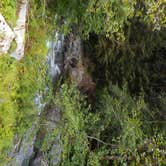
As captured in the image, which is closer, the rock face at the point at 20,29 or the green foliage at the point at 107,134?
the rock face at the point at 20,29

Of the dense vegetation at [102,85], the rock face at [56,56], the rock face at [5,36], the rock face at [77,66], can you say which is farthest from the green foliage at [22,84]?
the rock face at [77,66]

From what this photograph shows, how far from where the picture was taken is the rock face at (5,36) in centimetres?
361

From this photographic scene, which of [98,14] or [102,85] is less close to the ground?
[98,14]

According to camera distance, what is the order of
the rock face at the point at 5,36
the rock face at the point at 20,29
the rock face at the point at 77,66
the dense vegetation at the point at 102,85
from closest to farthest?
1. the rock face at the point at 5,36
2. the rock face at the point at 20,29
3. the dense vegetation at the point at 102,85
4. the rock face at the point at 77,66

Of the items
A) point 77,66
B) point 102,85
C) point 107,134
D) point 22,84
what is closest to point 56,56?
point 77,66

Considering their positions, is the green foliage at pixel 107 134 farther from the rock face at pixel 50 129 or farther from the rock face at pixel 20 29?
the rock face at pixel 20 29

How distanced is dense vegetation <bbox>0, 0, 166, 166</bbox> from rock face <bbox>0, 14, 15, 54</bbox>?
122 millimetres

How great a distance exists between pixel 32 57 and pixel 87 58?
176 cm

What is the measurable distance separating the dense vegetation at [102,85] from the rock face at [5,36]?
0.12m

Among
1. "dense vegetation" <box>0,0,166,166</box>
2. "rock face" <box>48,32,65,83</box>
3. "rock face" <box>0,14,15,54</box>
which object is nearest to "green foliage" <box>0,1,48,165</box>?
"dense vegetation" <box>0,0,166,166</box>

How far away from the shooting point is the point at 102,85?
19.4ft

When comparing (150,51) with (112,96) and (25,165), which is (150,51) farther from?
(25,165)

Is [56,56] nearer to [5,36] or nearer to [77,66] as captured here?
[77,66]

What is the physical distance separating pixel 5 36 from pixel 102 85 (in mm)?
2567
